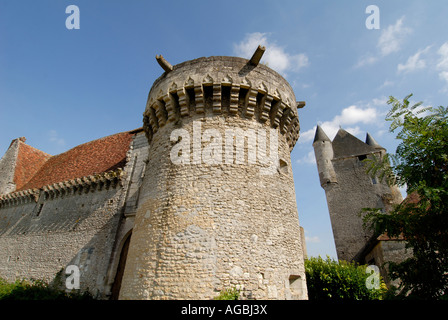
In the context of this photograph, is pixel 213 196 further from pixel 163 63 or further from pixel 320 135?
pixel 320 135

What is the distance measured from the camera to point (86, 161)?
46.5 feet

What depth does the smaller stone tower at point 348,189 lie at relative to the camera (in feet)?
56.1

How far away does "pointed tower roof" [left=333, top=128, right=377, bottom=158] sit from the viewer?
20.7 m

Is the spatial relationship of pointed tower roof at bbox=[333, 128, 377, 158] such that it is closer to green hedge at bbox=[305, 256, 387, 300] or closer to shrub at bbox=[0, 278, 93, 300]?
green hedge at bbox=[305, 256, 387, 300]

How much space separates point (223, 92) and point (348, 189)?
16.6m

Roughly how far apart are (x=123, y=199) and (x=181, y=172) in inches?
222

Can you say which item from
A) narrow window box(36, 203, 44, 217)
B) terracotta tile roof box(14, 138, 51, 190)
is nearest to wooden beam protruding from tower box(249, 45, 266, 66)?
narrow window box(36, 203, 44, 217)

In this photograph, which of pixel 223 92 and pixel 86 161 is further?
pixel 86 161

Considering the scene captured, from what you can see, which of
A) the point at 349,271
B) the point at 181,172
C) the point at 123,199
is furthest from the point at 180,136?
the point at 349,271

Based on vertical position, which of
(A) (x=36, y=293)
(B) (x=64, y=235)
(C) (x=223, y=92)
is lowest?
(A) (x=36, y=293)

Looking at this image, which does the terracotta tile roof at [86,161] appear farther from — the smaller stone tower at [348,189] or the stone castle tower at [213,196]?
the smaller stone tower at [348,189]
